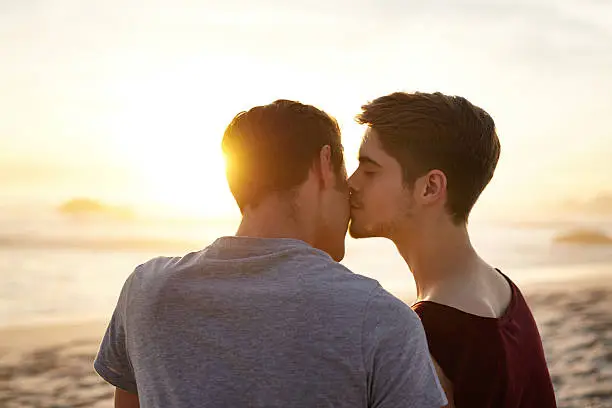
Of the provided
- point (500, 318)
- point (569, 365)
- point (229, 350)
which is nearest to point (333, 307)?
point (229, 350)

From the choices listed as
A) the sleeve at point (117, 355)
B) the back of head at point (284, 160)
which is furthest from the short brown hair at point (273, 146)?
the sleeve at point (117, 355)

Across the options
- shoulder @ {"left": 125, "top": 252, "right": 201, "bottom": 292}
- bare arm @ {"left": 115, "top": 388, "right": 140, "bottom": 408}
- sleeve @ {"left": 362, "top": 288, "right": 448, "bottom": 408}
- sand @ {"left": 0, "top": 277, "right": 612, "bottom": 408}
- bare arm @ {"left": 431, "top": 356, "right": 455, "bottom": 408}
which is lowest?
sand @ {"left": 0, "top": 277, "right": 612, "bottom": 408}

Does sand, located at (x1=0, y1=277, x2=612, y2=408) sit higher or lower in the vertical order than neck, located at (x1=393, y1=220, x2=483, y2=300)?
lower

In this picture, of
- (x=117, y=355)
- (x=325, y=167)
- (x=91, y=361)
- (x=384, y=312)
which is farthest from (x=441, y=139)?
(x=91, y=361)

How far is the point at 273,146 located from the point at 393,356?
0.68 metres

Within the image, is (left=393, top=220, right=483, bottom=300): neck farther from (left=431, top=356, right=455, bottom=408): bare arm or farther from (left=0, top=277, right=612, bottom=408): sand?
(left=0, top=277, right=612, bottom=408): sand

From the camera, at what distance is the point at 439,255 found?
286 cm

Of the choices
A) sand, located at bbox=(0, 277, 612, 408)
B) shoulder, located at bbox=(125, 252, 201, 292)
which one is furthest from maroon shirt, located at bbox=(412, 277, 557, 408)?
sand, located at bbox=(0, 277, 612, 408)

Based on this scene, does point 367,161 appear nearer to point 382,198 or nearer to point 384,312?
point 382,198

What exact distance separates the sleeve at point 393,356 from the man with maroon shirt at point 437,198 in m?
0.58

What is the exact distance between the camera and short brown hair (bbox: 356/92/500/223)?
2873 mm

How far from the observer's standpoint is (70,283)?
51.3 ft

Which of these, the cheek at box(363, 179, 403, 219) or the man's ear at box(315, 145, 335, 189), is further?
the cheek at box(363, 179, 403, 219)

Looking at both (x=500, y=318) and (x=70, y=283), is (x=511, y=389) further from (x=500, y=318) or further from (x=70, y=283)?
(x=70, y=283)
